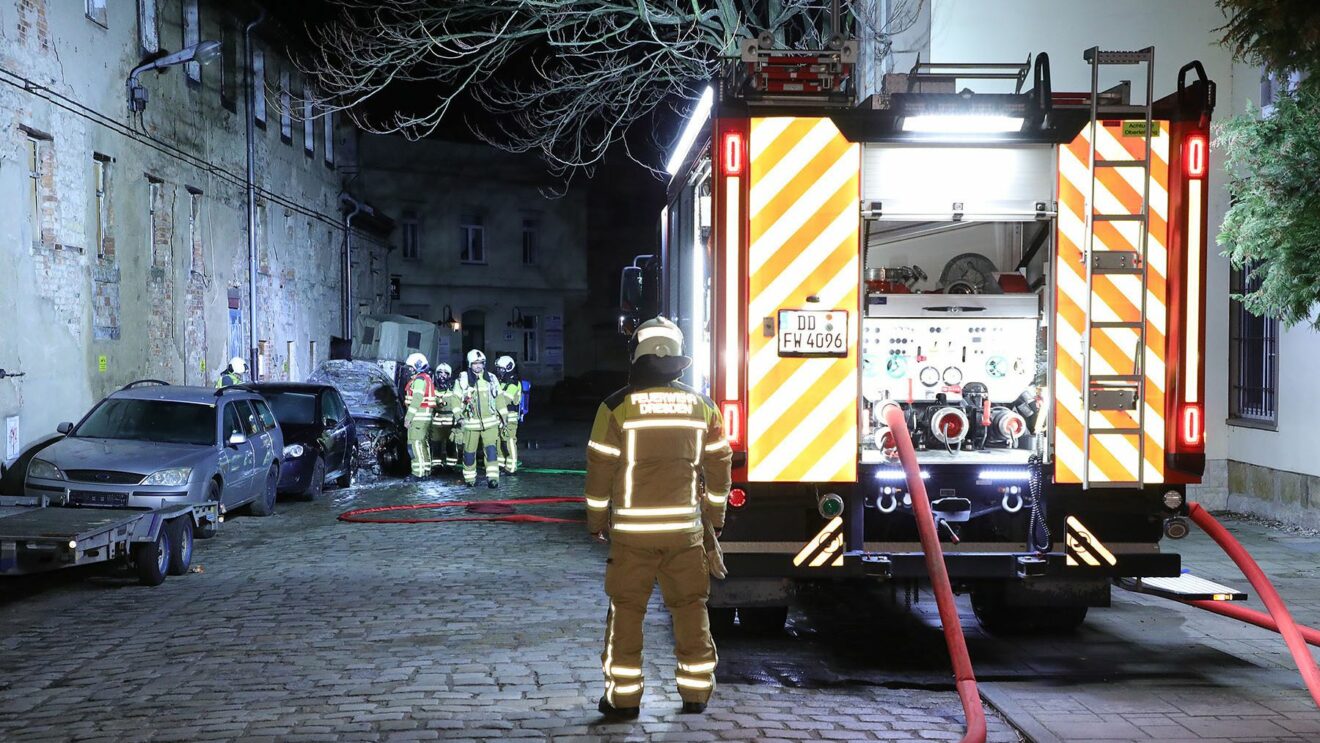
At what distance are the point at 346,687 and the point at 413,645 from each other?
99 cm

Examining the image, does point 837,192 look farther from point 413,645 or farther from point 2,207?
point 2,207

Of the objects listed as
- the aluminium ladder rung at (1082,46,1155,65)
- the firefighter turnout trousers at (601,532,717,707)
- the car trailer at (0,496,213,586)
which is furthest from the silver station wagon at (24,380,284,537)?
the aluminium ladder rung at (1082,46,1155,65)

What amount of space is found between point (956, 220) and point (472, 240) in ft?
131

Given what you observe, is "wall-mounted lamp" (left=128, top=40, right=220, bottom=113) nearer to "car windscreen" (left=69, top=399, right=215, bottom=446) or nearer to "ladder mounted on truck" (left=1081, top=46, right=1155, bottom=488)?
"car windscreen" (left=69, top=399, right=215, bottom=446)

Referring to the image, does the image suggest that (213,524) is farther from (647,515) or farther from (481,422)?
(647,515)

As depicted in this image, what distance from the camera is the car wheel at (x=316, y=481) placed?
15070 millimetres

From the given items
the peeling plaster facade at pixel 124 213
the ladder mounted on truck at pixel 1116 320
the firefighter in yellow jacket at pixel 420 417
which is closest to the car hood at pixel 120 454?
the peeling plaster facade at pixel 124 213

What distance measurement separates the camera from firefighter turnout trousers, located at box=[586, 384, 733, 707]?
18.0ft

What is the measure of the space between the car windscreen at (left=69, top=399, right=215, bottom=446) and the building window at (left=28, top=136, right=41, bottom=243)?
160 inches

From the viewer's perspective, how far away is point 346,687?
6184 mm

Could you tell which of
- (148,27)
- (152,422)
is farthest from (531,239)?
(152,422)

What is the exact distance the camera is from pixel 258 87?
24438 mm

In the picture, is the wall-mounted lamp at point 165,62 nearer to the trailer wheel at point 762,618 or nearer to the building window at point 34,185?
the building window at point 34,185

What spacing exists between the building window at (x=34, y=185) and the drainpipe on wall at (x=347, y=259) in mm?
16534
